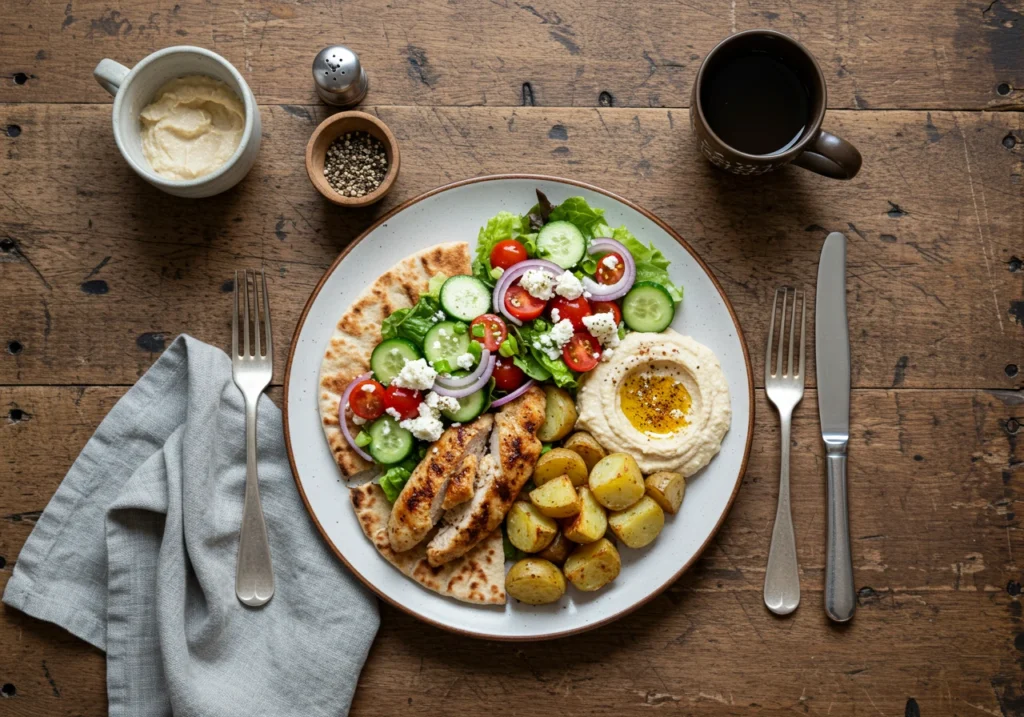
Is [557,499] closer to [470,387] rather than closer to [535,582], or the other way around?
[535,582]

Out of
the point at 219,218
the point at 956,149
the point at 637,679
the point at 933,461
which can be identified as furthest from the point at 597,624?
the point at 956,149

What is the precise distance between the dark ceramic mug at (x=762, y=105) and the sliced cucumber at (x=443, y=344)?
1449mm

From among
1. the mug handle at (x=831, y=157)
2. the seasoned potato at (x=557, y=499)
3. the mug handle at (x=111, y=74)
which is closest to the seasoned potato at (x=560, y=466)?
the seasoned potato at (x=557, y=499)

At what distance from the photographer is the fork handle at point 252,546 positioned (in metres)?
3.65

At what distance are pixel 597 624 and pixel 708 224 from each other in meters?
2.04

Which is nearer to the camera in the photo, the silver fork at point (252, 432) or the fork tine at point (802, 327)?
the silver fork at point (252, 432)

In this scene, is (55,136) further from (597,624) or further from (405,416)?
(597,624)

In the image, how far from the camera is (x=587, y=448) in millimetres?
3582

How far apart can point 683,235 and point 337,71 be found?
1.87 m

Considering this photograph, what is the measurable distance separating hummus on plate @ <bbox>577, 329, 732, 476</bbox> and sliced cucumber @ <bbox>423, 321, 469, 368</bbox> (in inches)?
24.3

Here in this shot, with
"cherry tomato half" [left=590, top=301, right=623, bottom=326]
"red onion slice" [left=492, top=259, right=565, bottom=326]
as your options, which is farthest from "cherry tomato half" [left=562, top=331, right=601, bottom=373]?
"red onion slice" [left=492, top=259, right=565, bottom=326]

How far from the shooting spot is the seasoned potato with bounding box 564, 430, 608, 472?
358 cm

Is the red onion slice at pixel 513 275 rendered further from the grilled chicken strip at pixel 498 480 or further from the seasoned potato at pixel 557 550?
the seasoned potato at pixel 557 550

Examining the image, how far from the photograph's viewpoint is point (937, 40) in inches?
158
